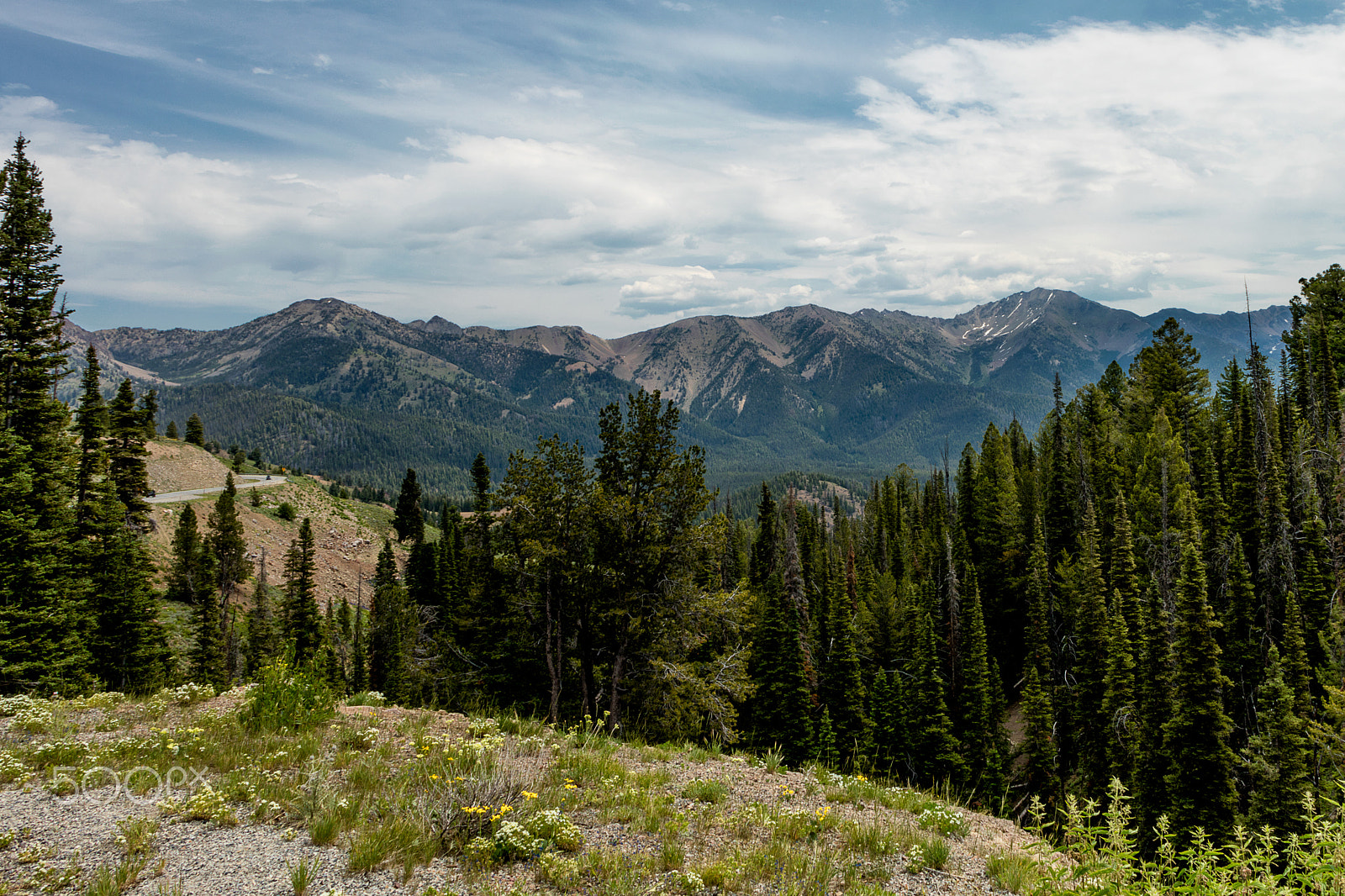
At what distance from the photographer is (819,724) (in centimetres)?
4475

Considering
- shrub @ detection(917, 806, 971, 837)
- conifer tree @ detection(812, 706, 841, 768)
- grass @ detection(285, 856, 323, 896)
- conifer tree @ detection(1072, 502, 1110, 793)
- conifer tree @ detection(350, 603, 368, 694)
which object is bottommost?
conifer tree @ detection(350, 603, 368, 694)

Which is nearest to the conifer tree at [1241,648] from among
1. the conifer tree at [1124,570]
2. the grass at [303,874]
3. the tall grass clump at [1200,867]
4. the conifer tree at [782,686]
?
the conifer tree at [1124,570]

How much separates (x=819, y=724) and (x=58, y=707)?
4198 centimetres

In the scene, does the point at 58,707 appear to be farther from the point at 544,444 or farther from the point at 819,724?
the point at 819,724

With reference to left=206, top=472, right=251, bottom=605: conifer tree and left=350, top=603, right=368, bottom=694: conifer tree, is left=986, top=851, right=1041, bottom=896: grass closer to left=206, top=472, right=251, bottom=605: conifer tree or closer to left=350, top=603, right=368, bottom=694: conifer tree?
left=206, top=472, right=251, bottom=605: conifer tree

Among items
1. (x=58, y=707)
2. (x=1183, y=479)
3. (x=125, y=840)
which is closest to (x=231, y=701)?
(x=58, y=707)

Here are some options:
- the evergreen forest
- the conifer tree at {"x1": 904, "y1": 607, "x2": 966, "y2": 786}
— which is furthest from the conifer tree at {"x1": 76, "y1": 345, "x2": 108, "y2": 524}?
the conifer tree at {"x1": 904, "y1": 607, "x2": 966, "y2": 786}

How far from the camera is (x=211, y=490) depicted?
9012cm

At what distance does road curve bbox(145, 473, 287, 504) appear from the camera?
7875cm

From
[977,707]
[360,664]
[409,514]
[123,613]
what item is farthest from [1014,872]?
[409,514]

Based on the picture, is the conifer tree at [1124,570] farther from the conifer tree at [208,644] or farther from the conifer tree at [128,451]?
the conifer tree at [128,451]

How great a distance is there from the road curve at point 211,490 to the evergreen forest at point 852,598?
28.2 ft

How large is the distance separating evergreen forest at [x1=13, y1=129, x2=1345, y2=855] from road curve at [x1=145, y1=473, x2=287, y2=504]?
8588 millimetres

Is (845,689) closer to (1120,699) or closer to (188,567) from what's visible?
(1120,699)
